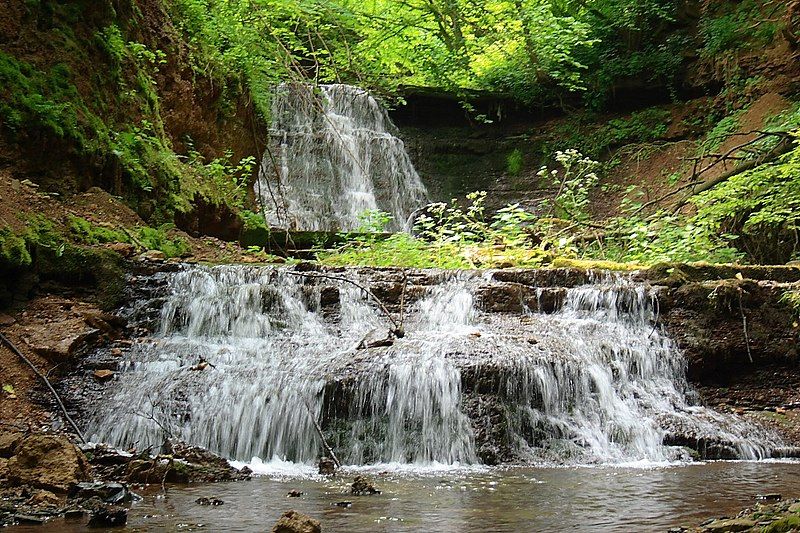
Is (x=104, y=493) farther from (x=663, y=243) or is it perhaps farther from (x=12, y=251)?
(x=663, y=243)

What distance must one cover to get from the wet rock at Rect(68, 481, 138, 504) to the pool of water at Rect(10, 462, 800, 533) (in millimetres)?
89

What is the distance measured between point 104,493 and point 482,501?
6.14 feet

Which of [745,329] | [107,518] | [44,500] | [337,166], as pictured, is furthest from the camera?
[337,166]

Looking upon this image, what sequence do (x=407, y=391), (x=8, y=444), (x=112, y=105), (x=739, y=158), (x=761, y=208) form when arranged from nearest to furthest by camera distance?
(x=8, y=444)
(x=407, y=391)
(x=112, y=105)
(x=761, y=208)
(x=739, y=158)

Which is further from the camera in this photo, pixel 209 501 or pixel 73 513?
pixel 209 501

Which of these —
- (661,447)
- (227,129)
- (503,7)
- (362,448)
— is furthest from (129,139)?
(503,7)

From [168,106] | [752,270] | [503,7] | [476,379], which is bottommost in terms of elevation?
[476,379]

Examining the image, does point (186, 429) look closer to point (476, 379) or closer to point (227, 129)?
point (476, 379)

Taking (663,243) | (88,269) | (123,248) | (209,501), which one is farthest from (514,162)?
(209,501)

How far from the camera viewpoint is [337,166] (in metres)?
16.2

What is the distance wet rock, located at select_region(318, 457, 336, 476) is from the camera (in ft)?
15.5

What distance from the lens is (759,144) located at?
41.1ft

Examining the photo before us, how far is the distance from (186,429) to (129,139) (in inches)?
198

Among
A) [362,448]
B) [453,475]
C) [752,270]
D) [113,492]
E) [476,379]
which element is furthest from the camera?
[752,270]
